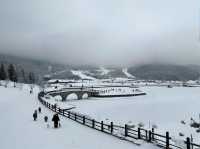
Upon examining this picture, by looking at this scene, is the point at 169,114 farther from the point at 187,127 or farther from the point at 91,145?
the point at 91,145

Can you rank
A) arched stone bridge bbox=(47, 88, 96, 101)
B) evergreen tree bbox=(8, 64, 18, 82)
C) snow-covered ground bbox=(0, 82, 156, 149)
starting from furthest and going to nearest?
evergreen tree bbox=(8, 64, 18, 82) < arched stone bridge bbox=(47, 88, 96, 101) < snow-covered ground bbox=(0, 82, 156, 149)

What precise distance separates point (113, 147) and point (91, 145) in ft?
6.34

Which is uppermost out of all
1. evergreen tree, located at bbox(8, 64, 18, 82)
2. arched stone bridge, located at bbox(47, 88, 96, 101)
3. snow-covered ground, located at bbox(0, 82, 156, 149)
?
evergreen tree, located at bbox(8, 64, 18, 82)

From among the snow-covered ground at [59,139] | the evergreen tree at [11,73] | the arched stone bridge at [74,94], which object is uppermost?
the evergreen tree at [11,73]

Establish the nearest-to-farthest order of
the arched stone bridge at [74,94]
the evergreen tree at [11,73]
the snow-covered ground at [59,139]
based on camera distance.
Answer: the snow-covered ground at [59,139], the arched stone bridge at [74,94], the evergreen tree at [11,73]

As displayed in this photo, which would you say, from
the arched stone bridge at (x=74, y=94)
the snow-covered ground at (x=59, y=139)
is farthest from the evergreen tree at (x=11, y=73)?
the snow-covered ground at (x=59, y=139)

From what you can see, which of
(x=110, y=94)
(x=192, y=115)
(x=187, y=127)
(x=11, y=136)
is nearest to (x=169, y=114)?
(x=192, y=115)

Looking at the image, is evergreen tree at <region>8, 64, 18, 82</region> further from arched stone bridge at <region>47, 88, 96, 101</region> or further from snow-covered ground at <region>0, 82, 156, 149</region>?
snow-covered ground at <region>0, 82, 156, 149</region>

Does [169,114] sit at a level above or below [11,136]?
below

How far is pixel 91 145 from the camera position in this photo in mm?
20438

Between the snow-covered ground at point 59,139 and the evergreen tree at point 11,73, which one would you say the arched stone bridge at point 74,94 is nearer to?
the evergreen tree at point 11,73

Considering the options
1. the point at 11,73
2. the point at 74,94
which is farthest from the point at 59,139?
the point at 11,73

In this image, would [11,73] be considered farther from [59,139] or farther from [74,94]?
[59,139]

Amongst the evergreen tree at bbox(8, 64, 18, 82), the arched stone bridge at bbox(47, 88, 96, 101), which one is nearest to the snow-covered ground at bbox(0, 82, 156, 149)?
the arched stone bridge at bbox(47, 88, 96, 101)
